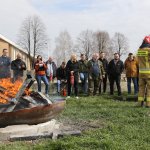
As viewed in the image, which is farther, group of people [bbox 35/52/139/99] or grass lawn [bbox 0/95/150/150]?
group of people [bbox 35/52/139/99]

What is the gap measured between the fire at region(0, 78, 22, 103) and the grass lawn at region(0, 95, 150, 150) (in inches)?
53.9

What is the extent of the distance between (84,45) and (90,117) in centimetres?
6443

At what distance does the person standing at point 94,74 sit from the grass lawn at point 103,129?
13.8 ft

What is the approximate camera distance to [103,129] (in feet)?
28.2

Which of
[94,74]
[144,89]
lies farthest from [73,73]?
[144,89]

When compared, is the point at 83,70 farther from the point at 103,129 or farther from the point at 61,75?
the point at 103,129

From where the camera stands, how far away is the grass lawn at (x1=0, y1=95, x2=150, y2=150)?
709 centimetres

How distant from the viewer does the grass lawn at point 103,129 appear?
709 cm

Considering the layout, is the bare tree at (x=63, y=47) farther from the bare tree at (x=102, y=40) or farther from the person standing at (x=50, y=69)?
the person standing at (x=50, y=69)

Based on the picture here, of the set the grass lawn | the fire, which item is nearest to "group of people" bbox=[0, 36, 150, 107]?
the grass lawn

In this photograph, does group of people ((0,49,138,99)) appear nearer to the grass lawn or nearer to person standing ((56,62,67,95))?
person standing ((56,62,67,95))

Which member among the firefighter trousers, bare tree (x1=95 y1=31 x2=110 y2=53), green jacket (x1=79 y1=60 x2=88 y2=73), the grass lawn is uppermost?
bare tree (x1=95 y1=31 x2=110 y2=53)

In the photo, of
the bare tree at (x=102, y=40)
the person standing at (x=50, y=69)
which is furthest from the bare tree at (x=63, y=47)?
the person standing at (x=50, y=69)

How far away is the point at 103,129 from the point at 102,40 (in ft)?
230
